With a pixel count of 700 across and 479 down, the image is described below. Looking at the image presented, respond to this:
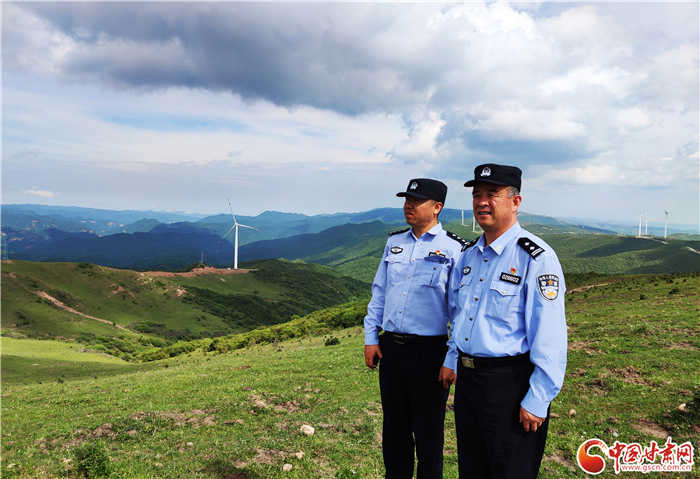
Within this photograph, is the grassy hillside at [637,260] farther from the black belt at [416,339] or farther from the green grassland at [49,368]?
the black belt at [416,339]

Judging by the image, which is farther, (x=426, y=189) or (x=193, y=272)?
(x=193, y=272)

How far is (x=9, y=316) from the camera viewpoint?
2549 inches

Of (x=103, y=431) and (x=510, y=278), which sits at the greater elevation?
(x=510, y=278)

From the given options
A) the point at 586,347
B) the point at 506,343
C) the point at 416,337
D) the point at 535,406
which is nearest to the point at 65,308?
the point at 586,347

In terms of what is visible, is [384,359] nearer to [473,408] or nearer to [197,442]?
[473,408]

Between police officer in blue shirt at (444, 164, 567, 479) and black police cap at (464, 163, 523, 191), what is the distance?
→ 0.01 metres

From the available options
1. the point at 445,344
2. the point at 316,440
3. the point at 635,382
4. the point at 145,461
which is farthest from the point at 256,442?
the point at 635,382

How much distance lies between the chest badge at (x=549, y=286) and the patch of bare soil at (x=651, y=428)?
6626mm

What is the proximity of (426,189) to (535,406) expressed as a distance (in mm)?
2874

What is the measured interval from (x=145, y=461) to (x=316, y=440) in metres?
3.36

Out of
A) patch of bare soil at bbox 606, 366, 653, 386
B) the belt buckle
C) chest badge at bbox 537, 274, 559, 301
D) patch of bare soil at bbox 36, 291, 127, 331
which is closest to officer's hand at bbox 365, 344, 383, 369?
the belt buckle

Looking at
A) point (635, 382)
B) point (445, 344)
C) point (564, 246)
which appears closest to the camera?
point (445, 344)

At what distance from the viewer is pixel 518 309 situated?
11.9ft

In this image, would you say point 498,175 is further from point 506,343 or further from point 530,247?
point 506,343
